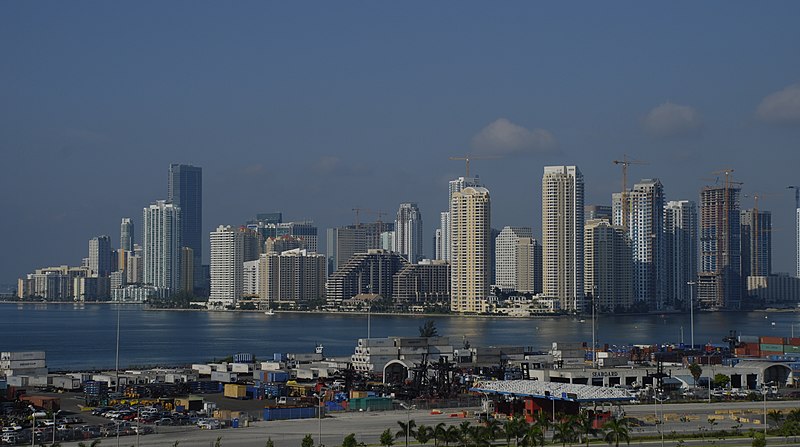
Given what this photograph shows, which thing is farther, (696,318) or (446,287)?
(446,287)

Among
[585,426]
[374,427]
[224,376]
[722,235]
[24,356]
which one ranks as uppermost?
[722,235]

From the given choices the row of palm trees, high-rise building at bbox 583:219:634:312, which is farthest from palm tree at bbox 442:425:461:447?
high-rise building at bbox 583:219:634:312

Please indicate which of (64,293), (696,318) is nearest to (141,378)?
(696,318)

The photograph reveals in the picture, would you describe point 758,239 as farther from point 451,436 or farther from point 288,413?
point 451,436

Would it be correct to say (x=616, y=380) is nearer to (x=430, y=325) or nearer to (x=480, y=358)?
(x=480, y=358)

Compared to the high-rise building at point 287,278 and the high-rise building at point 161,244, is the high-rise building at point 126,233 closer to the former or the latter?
the high-rise building at point 161,244

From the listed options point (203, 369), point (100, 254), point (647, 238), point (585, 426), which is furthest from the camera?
point (100, 254)

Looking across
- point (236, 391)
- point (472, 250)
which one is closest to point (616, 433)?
point (236, 391)
